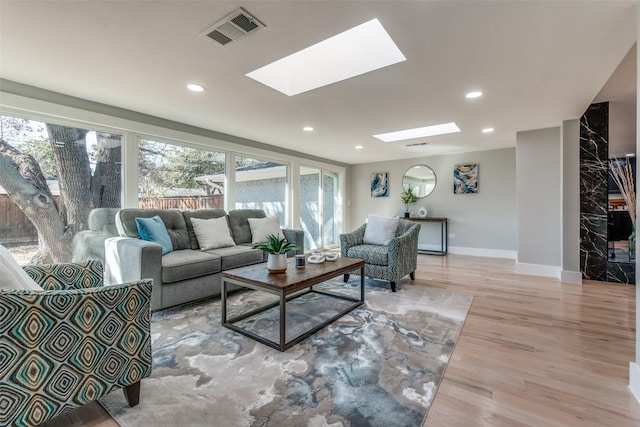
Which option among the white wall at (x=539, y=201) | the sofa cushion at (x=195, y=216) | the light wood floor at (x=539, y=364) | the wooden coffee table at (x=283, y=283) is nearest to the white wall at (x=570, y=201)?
the white wall at (x=539, y=201)

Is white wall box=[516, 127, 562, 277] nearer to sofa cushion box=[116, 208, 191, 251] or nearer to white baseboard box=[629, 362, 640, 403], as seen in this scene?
white baseboard box=[629, 362, 640, 403]

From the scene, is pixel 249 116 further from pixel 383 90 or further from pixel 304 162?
pixel 304 162

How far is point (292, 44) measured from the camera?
1954 mm

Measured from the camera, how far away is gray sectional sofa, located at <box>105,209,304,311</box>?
8.34 feet

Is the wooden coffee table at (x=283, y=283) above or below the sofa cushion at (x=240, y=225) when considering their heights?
below

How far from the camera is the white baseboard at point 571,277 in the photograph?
11.9 feet

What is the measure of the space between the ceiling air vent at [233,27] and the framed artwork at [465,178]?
535 cm

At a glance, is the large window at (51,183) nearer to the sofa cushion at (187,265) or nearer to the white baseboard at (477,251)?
the sofa cushion at (187,265)

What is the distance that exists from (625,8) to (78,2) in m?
3.09

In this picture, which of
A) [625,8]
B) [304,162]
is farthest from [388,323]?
[304,162]

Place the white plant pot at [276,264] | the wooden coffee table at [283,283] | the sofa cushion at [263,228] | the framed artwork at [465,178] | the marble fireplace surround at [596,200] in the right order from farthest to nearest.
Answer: the framed artwork at [465,178] → the sofa cushion at [263,228] → the marble fireplace surround at [596,200] → the white plant pot at [276,264] → the wooden coffee table at [283,283]

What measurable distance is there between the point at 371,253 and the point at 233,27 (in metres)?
2.64

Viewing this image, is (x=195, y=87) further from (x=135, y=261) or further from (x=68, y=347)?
(x=68, y=347)

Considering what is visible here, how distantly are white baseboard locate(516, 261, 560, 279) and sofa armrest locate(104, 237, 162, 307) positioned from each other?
4779 millimetres
